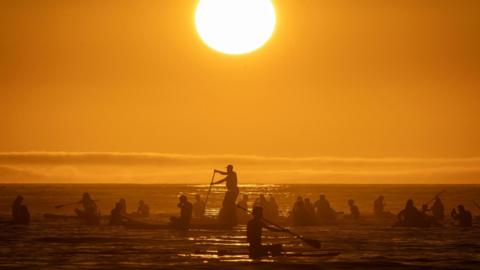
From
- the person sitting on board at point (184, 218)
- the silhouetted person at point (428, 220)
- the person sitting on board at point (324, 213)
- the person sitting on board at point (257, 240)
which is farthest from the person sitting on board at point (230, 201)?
the person sitting on board at point (257, 240)

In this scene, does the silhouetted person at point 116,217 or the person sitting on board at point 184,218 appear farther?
the silhouetted person at point 116,217

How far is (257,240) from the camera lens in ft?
113

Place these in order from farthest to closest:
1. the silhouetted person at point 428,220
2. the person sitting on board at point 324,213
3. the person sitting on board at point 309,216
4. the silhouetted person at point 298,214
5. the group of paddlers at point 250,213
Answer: the person sitting on board at point 324,213 → the person sitting on board at point 309,216 → the silhouetted person at point 298,214 → the silhouetted person at point 428,220 → the group of paddlers at point 250,213

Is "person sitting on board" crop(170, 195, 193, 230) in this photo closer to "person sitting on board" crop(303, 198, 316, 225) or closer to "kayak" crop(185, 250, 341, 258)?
"person sitting on board" crop(303, 198, 316, 225)

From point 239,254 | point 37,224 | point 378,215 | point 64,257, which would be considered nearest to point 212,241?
point 239,254

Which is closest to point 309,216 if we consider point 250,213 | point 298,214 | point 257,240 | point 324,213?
point 298,214

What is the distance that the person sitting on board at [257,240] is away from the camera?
33.6 m

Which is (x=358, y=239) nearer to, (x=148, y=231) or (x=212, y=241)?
(x=212, y=241)

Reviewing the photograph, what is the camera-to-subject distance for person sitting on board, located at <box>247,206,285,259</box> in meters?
33.6

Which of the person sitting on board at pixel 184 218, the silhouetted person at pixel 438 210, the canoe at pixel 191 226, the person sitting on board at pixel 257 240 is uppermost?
the silhouetted person at pixel 438 210

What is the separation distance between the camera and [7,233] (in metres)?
46.8

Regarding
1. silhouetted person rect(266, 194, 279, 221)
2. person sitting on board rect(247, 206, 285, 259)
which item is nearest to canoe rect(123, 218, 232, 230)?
silhouetted person rect(266, 194, 279, 221)

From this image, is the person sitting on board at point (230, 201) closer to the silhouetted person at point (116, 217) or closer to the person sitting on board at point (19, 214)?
the silhouetted person at point (116, 217)

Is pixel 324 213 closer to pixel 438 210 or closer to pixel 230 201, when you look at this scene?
pixel 438 210
